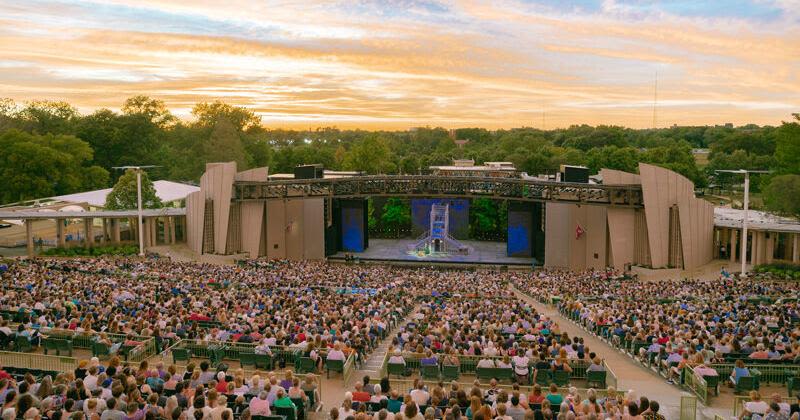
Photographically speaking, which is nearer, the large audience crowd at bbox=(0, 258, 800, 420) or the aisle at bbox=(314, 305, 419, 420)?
the large audience crowd at bbox=(0, 258, 800, 420)

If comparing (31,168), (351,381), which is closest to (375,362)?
(351,381)

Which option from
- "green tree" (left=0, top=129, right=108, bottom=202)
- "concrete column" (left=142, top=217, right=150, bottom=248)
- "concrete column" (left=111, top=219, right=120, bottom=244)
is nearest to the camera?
"concrete column" (left=142, top=217, right=150, bottom=248)

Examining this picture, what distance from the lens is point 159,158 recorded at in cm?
7119

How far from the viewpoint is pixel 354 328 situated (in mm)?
15109

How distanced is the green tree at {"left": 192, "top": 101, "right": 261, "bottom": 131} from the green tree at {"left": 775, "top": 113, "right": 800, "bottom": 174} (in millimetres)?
56173

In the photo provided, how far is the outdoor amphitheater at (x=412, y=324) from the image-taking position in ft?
31.2

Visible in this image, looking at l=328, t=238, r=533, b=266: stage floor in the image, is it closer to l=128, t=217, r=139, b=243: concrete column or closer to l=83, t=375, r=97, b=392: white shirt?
l=128, t=217, r=139, b=243: concrete column

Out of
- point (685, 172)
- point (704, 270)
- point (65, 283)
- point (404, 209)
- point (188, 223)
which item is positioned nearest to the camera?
point (65, 283)

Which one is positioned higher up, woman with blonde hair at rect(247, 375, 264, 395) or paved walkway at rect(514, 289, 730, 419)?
woman with blonde hair at rect(247, 375, 264, 395)

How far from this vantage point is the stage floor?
143 feet

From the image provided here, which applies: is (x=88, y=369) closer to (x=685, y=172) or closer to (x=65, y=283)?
(x=65, y=283)

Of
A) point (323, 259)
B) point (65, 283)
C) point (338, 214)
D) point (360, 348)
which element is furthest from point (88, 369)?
point (338, 214)

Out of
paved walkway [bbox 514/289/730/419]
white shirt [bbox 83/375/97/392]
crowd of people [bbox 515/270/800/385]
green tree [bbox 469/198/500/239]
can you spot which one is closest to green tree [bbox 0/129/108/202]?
green tree [bbox 469/198/500/239]

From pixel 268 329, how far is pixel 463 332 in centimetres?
447
